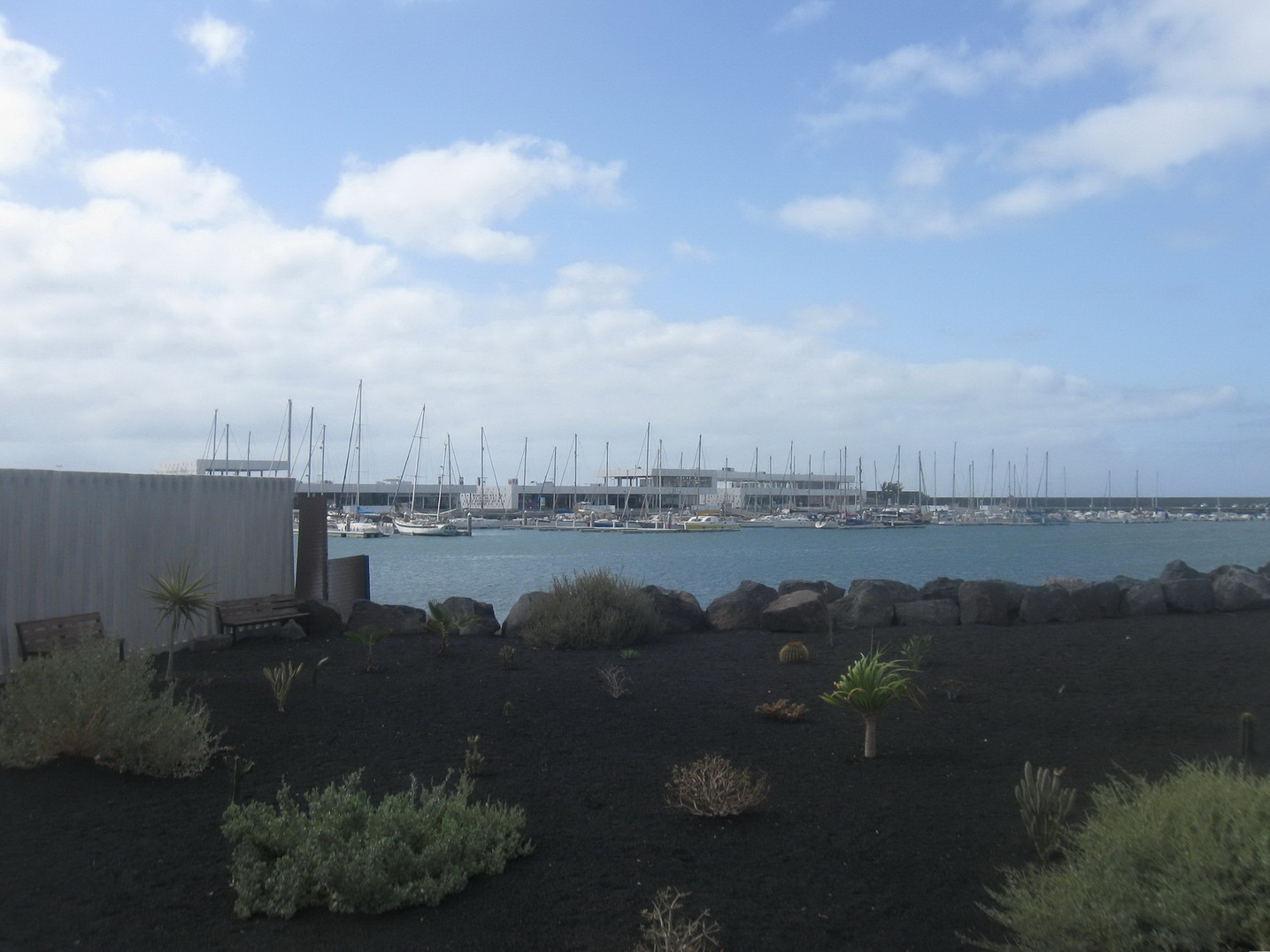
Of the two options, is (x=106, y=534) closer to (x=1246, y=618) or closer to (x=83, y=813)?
(x=83, y=813)

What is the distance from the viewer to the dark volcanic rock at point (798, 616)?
14.7 metres

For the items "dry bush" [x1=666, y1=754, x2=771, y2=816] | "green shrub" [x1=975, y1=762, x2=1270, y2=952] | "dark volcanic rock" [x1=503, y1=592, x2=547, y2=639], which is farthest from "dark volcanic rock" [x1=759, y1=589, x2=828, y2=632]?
"green shrub" [x1=975, y1=762, x2=1270, y2=952]

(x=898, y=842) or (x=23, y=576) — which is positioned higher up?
(x=23, y=576)

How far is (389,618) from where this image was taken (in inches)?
571

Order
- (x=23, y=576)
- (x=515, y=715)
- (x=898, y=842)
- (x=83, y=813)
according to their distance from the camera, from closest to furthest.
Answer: (x=898, y=842), (x=83, y=813), (x=515, y=715), (x=23, y=576)

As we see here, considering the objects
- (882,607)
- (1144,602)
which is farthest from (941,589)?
(1144,602)

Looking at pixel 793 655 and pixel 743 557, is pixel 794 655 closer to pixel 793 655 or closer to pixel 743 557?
pixel 793 655

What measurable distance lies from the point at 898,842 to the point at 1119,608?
11.6 metres

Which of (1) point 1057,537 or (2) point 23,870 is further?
(1) point 1057,537

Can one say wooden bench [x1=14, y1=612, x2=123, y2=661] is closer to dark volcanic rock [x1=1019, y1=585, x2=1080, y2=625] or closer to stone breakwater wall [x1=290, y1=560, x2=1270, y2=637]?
stone breakwater wall [x1=290, y1=560, x2=1270, y2=637]

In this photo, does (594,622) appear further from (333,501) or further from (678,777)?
(333,501)

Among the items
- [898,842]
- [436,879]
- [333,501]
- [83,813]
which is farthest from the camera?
[333,501]

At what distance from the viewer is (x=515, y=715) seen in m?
9.06

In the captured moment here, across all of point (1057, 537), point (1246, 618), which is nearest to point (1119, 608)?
point (1246, 618)
